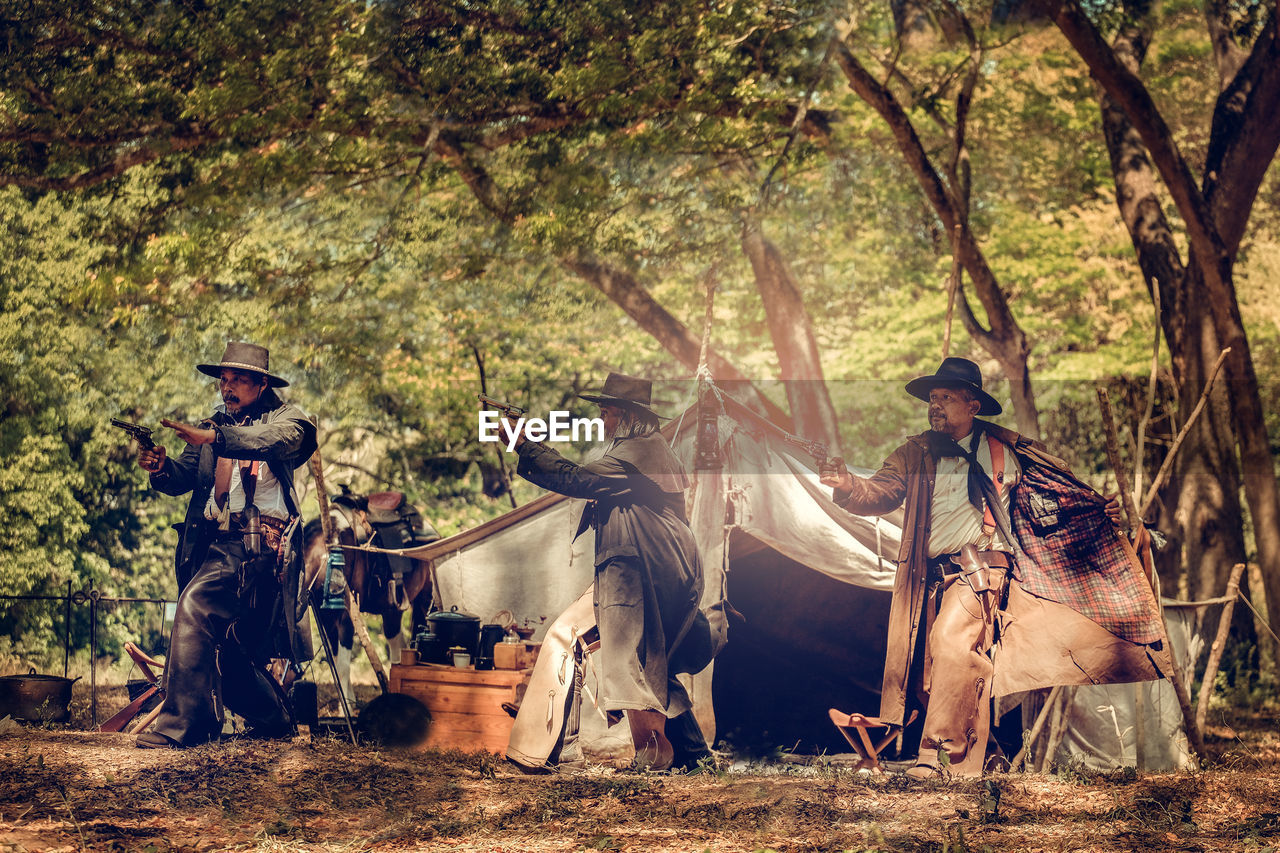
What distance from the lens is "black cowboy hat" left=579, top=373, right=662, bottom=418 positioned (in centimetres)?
770

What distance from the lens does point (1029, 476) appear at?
25.2 ft

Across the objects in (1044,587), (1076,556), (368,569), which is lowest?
(1044,587)

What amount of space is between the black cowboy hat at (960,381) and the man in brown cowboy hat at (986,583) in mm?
15

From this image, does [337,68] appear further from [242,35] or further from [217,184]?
[217,184]

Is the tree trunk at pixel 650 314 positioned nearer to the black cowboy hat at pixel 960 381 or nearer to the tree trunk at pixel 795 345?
the tree trunk at pixel 795 345

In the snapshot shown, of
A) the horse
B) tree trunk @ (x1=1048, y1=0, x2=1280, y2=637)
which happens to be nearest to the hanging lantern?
the horse

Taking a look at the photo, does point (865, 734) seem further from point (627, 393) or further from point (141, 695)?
point (141, 695)

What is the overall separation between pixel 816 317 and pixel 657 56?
7.24 m

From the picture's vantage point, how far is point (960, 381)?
7840mm

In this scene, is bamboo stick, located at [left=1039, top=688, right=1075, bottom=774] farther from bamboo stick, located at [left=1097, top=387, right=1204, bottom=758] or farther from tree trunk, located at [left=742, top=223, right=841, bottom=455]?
tree trunk, located at [left=742, top=223, right=841, bottom=455]

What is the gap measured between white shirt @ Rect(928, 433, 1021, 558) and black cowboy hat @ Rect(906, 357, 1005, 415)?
33 centimetres

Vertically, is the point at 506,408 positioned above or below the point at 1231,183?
below

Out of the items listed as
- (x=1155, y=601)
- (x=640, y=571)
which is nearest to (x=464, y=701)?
(x=640, y=571)

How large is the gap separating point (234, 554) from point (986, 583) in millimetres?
5008
